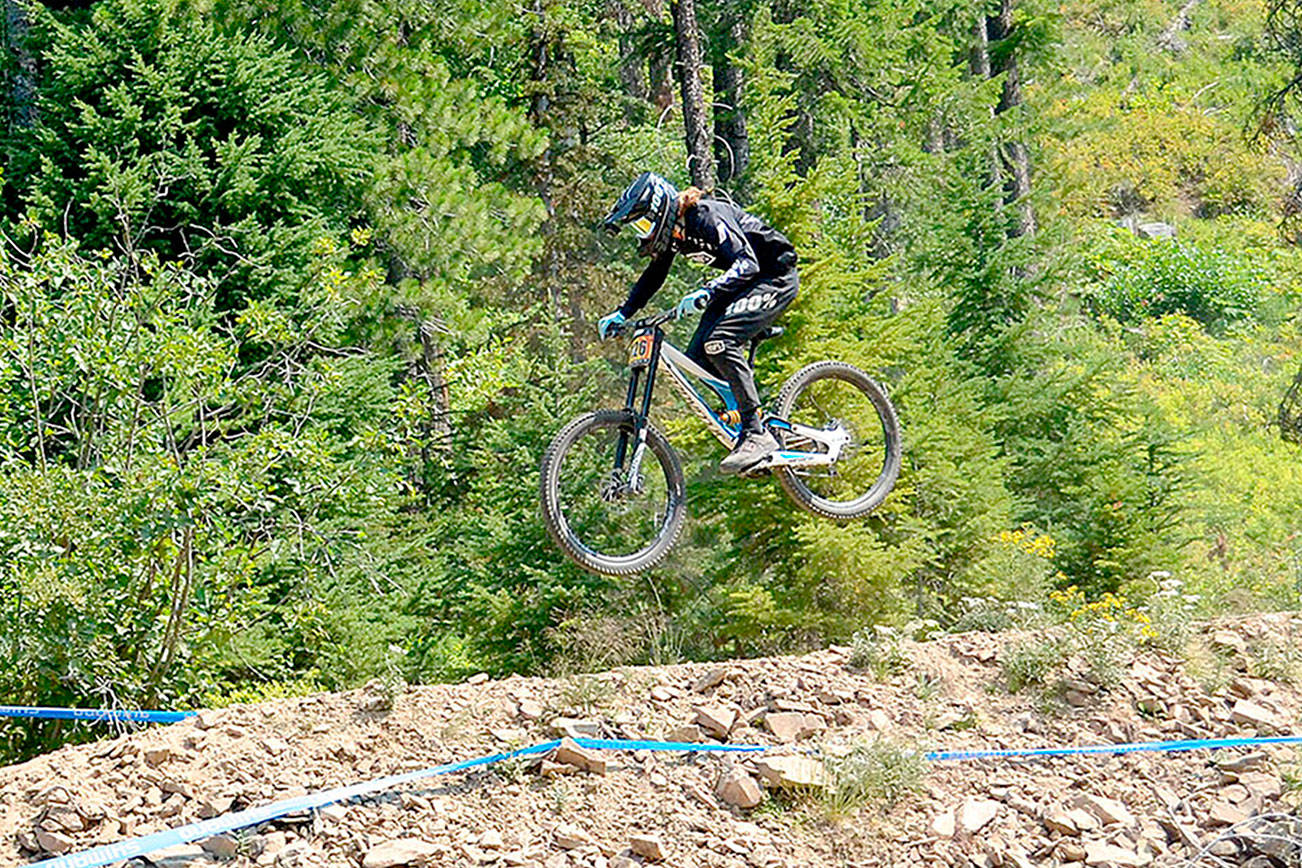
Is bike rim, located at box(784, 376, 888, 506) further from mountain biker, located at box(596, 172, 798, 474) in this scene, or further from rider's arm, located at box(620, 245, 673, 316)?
rider's arm, located at box(620, 245, 673, 316)

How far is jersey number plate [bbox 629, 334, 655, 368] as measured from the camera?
7.74 m

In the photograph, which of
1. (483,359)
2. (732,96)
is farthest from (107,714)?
(732,96)

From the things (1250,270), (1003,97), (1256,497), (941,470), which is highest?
(1003,97)

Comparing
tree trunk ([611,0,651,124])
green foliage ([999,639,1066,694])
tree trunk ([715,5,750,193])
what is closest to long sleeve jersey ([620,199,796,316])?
green foliage ([999,639,1066,694])

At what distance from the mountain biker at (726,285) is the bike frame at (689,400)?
0.24 feet

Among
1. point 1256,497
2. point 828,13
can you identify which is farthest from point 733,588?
point 1256,497

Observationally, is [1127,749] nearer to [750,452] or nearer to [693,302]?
[750,452]

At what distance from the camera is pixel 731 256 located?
7.75m

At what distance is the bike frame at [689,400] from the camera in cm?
762

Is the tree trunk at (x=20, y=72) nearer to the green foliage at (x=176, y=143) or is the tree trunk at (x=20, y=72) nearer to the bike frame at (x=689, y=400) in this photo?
the green foliage at (x=176, y=143)

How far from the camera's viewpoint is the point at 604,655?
12773 mm

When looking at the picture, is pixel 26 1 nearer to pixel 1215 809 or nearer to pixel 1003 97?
pixel 1003 97

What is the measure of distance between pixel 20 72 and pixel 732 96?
930 cm

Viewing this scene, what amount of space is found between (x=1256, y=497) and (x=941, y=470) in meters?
9.99
